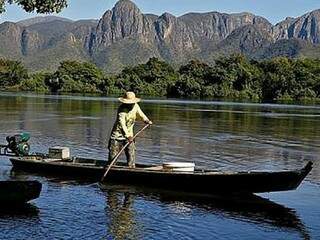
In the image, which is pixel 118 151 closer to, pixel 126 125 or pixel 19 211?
pixel 126 125

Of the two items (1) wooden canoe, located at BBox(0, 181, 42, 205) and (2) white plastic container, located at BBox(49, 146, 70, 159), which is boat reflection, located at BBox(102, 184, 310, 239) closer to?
(1) wooden canoe, located at BBox(0, 181, 42, 205)

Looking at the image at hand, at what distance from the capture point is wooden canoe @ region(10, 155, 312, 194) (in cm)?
1520

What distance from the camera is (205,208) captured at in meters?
15.0

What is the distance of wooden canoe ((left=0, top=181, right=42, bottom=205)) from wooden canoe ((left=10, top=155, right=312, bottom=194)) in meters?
3.39

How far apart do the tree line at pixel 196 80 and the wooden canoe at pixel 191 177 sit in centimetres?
10822

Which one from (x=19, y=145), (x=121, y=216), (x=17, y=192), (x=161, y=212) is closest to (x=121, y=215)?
(x=121, y=216)

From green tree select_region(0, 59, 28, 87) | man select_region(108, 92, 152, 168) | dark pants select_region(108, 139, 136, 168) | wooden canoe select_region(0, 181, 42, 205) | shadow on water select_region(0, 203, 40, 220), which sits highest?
green tree select_region(0, 59, 28, 87)

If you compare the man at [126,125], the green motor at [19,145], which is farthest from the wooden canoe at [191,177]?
the green motor at [19,145]

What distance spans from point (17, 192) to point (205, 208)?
4691mm

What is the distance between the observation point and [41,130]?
3712 cm

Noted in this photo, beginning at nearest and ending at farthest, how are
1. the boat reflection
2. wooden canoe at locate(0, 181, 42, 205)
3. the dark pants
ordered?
1. the boat reflection
2. wooden canoe at locate(0, 181, 42, 205)
3. the dark pants

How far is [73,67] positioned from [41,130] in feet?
375

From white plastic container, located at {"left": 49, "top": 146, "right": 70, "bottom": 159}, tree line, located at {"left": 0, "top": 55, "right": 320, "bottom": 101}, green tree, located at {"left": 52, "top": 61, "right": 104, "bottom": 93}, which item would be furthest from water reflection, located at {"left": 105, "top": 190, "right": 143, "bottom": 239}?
green tree, located at {"left": 52, "top": 61, "right": 104, "bottom": 93}

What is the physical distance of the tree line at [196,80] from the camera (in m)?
124
